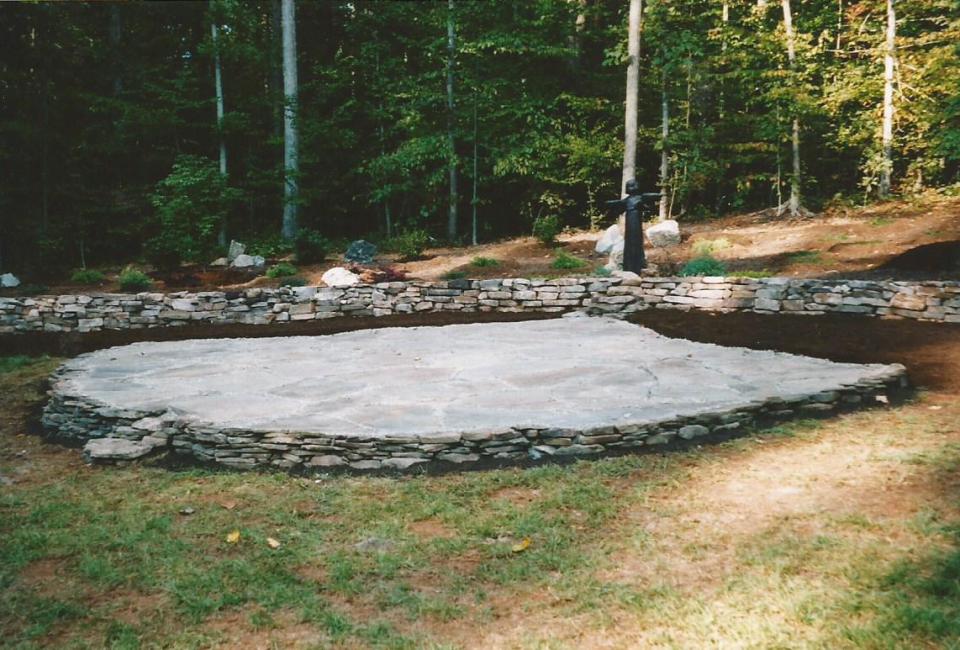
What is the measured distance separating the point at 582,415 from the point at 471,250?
986cm

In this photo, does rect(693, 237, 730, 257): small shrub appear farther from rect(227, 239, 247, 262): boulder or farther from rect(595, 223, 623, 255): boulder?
rect(227, 239, 247, 262): boulder

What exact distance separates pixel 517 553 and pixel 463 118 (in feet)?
44.7

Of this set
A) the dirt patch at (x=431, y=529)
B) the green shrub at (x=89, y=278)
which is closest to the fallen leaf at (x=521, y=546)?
the dirt patch at (x=431, y=529)

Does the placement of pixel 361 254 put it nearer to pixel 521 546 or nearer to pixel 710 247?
pixel 710 247

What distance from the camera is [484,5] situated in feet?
50.6

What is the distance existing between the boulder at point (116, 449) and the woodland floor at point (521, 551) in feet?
0.37

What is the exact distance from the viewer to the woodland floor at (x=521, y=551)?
2566 millimetres

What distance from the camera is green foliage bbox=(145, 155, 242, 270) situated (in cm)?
1281

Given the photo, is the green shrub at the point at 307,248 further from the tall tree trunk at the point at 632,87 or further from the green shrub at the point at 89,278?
the tall tree trunk at the point at 632,87

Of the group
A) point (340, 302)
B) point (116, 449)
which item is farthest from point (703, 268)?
point (116, 449)

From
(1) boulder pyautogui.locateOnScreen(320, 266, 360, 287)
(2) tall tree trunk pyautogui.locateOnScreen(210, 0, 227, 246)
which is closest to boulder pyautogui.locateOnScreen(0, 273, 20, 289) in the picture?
(2) tall tree trunk pyautogui.locateOnScreen(210, 0, 227, 246)

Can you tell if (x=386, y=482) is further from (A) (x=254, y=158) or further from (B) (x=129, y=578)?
(A) (x=254, y=158)

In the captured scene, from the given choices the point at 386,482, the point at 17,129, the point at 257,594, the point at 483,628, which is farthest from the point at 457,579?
the point at 17,129

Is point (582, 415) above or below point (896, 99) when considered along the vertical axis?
below
